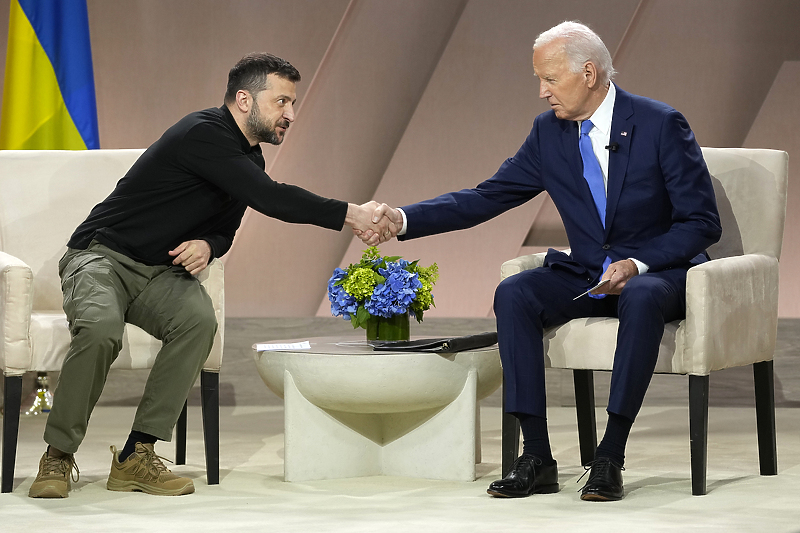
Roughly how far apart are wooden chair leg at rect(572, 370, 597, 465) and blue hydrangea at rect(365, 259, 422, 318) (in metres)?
0.61

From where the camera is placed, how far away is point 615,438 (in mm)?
2654

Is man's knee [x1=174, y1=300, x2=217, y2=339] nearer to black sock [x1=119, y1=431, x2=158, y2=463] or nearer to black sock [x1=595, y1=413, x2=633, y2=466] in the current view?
black sock [x1=119, y1=431, x2=158, y2=463]

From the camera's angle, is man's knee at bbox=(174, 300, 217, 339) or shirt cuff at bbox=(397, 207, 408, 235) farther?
shirt cuff at bbox=(397, 207, 408, 235)

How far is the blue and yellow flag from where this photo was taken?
14.4ft

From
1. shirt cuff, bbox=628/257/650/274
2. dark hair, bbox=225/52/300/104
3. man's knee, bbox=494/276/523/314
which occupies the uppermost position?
dark hair, bbox=225/52/300/104

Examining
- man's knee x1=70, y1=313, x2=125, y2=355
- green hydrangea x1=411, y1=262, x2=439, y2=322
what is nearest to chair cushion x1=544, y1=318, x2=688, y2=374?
green hydrangea x1=411, y1=262, x2=439, y2=322

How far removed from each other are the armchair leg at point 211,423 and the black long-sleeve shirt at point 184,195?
0.38 m

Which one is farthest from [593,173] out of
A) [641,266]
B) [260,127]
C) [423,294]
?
[260,127]

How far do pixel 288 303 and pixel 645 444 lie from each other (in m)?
2.02

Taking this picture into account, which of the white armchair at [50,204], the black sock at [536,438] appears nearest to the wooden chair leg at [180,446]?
the white armchair at [50,204]

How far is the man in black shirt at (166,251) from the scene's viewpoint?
9.13 feet

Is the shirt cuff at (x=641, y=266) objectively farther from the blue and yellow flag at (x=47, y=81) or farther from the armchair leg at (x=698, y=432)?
the blue and yellow flag at (x=47, y=81)

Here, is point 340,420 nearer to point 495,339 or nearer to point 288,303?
point 495,339

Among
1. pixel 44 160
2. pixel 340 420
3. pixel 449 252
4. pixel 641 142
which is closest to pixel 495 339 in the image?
pixel 340 420
